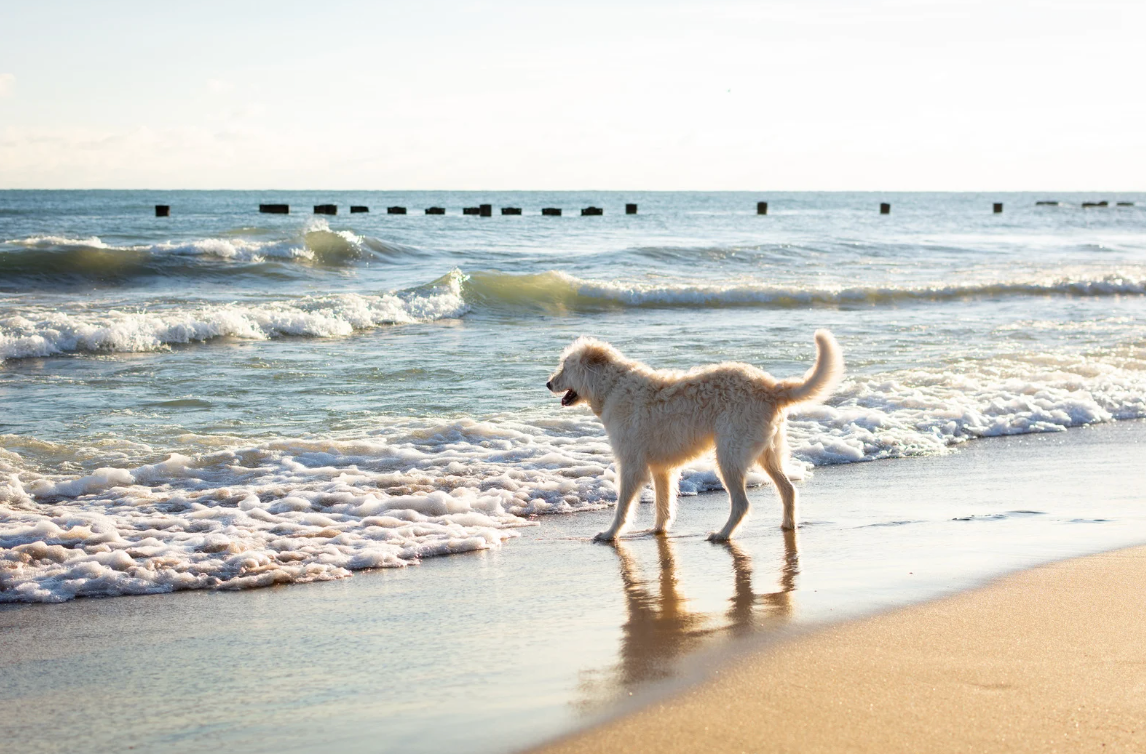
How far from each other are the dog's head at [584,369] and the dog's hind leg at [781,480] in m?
1.04

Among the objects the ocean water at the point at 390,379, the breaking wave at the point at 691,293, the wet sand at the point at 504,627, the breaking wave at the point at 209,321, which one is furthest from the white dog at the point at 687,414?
the breaking wave at the point at 691,293

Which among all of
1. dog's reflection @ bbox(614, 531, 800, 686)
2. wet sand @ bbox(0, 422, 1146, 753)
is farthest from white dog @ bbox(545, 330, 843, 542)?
dog's reflection @ bbox(614, 531, 800, 686)

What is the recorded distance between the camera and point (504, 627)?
4.56 metres

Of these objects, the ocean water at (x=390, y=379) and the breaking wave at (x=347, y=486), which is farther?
the ocean water at (x=390, y=379)

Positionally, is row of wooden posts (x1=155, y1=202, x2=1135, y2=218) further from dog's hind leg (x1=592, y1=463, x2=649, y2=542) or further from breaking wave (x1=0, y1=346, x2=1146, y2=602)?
dog's hind leg (x1=592, y1=463, x2=649, y2=542)

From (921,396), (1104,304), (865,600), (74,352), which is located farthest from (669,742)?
(1104,304)

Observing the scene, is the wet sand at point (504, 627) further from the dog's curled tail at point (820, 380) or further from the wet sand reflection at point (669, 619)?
the dog's curled tail at point (820, 380)

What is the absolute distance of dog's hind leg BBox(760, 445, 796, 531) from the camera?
6.32 meters

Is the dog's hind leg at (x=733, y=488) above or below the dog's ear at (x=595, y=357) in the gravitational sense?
below

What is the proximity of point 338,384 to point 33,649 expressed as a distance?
265 inches

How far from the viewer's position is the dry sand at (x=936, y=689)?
10.7ft

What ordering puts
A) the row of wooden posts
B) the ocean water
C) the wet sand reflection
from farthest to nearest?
the row of wooden posts → the ocean water → the wet sand reflection

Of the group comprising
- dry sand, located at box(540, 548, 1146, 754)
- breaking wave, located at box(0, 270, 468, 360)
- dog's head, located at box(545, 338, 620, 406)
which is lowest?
dry sand, located at box(540, 548, 1146, 754)

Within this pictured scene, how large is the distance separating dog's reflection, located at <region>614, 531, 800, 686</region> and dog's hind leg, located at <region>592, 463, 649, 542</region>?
0.42 m
